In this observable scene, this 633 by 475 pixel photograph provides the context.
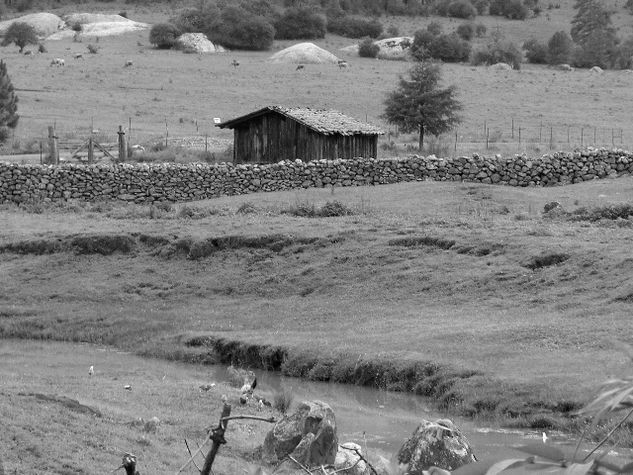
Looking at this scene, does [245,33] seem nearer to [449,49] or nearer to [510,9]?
[449,49]

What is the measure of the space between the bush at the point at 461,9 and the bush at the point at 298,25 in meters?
23.2

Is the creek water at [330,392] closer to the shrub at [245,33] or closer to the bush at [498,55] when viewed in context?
the bush at [498,55]

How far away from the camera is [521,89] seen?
71938 millimetres

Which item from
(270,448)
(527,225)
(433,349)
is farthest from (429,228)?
(270,448)

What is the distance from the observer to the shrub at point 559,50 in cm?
9488

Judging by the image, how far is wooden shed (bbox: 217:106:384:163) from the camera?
40.6 metres

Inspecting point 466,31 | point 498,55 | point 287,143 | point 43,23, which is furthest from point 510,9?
point 287,143

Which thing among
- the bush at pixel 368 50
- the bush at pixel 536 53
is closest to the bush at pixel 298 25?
the bush at pixel 368 50

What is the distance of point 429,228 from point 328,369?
8.90 metres

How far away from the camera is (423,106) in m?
50.5

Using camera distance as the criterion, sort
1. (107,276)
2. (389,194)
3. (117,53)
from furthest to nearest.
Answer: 1. (117,53)
2. (389,194)
3. (107,276)

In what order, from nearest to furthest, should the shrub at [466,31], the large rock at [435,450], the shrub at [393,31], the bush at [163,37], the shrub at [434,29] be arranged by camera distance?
the large rock at [435,450]
the bush at [163,37]
the shrub at [434,29]
the shrub at [393,31]
the shrub at [466,31]

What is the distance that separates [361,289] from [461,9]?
101m

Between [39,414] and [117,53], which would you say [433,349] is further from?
[117,53]
